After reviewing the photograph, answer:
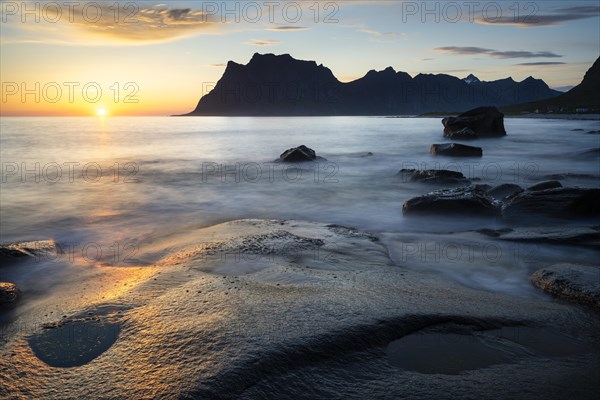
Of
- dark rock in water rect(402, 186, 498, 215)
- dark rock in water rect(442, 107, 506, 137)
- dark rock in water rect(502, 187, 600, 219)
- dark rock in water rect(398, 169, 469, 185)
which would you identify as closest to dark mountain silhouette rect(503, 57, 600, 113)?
dark rock in water rect(442, 107, 506, 137)

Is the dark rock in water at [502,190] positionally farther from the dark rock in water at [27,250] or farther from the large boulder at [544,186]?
the dark rock in water at [27,250]

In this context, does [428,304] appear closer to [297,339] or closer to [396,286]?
[396,286]

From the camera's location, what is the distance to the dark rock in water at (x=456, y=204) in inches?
412

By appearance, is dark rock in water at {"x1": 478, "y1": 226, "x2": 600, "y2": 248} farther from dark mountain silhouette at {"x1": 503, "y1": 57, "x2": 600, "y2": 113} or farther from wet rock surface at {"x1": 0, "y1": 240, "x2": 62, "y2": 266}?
dark mountain silhouette at {"x1": 503, "y1": 57, "x2": 600, "y2": 113}

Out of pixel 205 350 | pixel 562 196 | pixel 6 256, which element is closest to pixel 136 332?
pixel 205 350

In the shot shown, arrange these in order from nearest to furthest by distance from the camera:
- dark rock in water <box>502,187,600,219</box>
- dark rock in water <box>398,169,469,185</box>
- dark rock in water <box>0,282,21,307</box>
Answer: dark rock in water <box>0,282,21,307</box>
dark rock in water <box>502,187,600,219</box>
dark rock in water <box>398,169,469,185</box>

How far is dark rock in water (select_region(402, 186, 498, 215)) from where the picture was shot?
1047 cm

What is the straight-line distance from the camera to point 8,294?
5594mm

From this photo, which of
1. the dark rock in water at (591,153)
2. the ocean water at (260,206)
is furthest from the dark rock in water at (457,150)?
the dark rock in water at (591,153)

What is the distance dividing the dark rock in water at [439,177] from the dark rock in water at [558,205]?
4.87 meters

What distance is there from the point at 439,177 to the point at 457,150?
515 inches

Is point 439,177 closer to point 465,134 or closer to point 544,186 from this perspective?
point 544,186

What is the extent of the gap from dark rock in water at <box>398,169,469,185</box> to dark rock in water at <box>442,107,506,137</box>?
2835 cm

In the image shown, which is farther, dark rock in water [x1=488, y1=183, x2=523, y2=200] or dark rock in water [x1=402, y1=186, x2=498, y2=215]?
dark rock in water [x1=488, y1=183, x2=523, y2=200]
